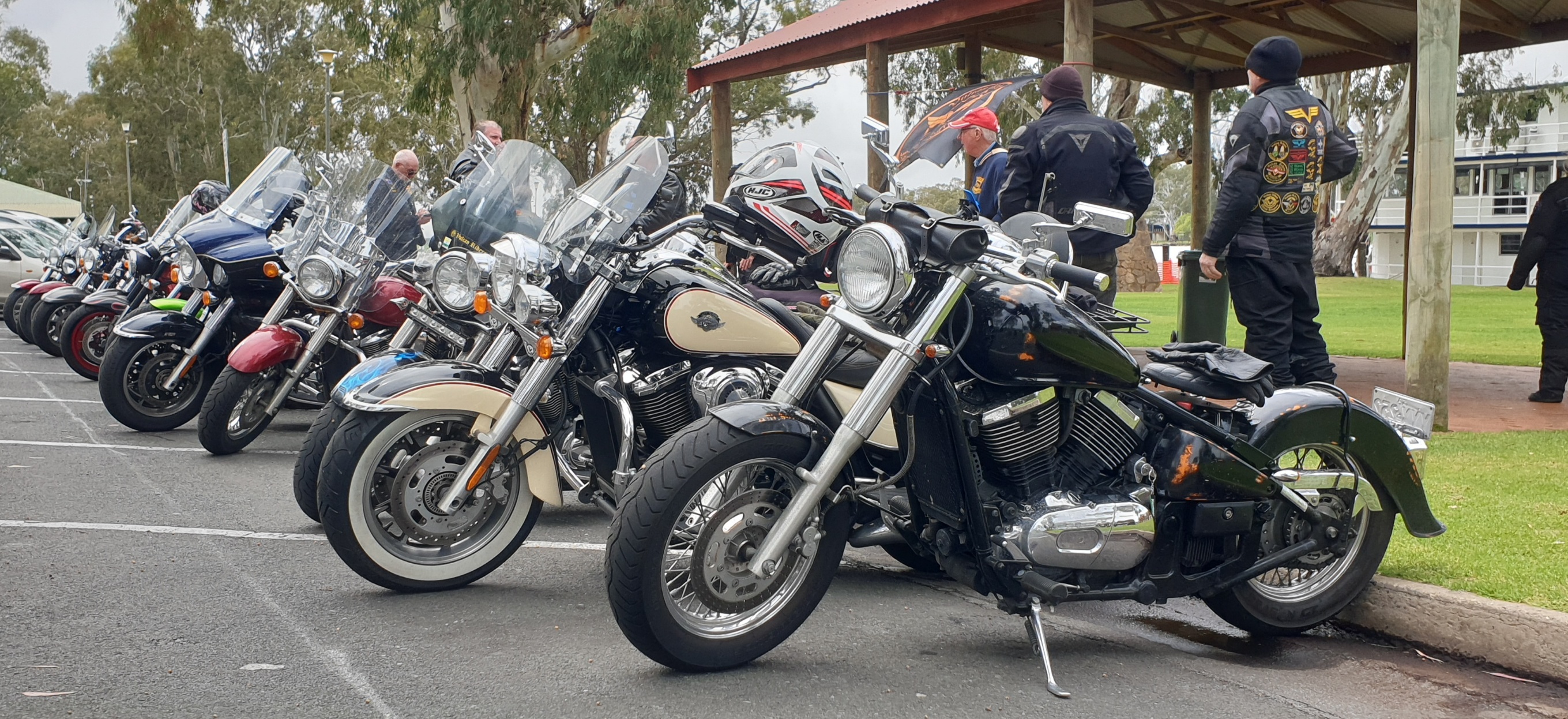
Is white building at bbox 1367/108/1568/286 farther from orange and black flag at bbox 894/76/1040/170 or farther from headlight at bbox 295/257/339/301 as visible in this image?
headlight at bbox 295/257/339/301

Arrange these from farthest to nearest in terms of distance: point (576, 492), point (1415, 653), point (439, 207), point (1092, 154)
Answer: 1. point (1092, 154)
2. point (439, 207)
3. point (576, 492)
4. point (1415, 653)

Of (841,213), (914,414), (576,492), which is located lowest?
(576,492)

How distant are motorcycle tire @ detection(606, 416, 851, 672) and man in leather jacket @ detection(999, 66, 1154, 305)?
3.45 metres

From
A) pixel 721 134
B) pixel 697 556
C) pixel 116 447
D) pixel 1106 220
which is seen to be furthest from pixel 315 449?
pixel 721 134

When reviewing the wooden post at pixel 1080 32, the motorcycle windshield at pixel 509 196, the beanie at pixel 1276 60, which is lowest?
the motorcycle windshield at pixel 509 196

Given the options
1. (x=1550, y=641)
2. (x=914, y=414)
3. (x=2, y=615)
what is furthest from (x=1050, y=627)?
(x=2, y=615)

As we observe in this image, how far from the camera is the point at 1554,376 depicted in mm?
8969

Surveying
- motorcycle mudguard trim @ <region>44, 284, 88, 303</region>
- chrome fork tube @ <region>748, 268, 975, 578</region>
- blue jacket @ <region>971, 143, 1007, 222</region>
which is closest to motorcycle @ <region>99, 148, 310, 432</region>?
blue jacket @ <region>971, 143, 1007, 222</region>

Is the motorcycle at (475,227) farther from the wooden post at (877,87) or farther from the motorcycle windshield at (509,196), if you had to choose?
the wooden post at (877,87)

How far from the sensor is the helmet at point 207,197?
10.5 m

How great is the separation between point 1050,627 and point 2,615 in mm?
3307

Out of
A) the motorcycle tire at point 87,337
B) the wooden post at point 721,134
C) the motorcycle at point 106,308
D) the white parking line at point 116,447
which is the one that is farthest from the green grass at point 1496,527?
the motorcycle tire at point 87,337

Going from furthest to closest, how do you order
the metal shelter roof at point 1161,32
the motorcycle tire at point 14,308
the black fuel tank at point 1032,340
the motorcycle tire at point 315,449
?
the motorcycle tire at point 14,308 → the metal shelter roof at point 1161,32 → the motorcycle tire at point 315,449 → the black fuel tank at point 1032,340

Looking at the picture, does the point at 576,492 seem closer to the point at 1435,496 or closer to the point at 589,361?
the point at 589,361
